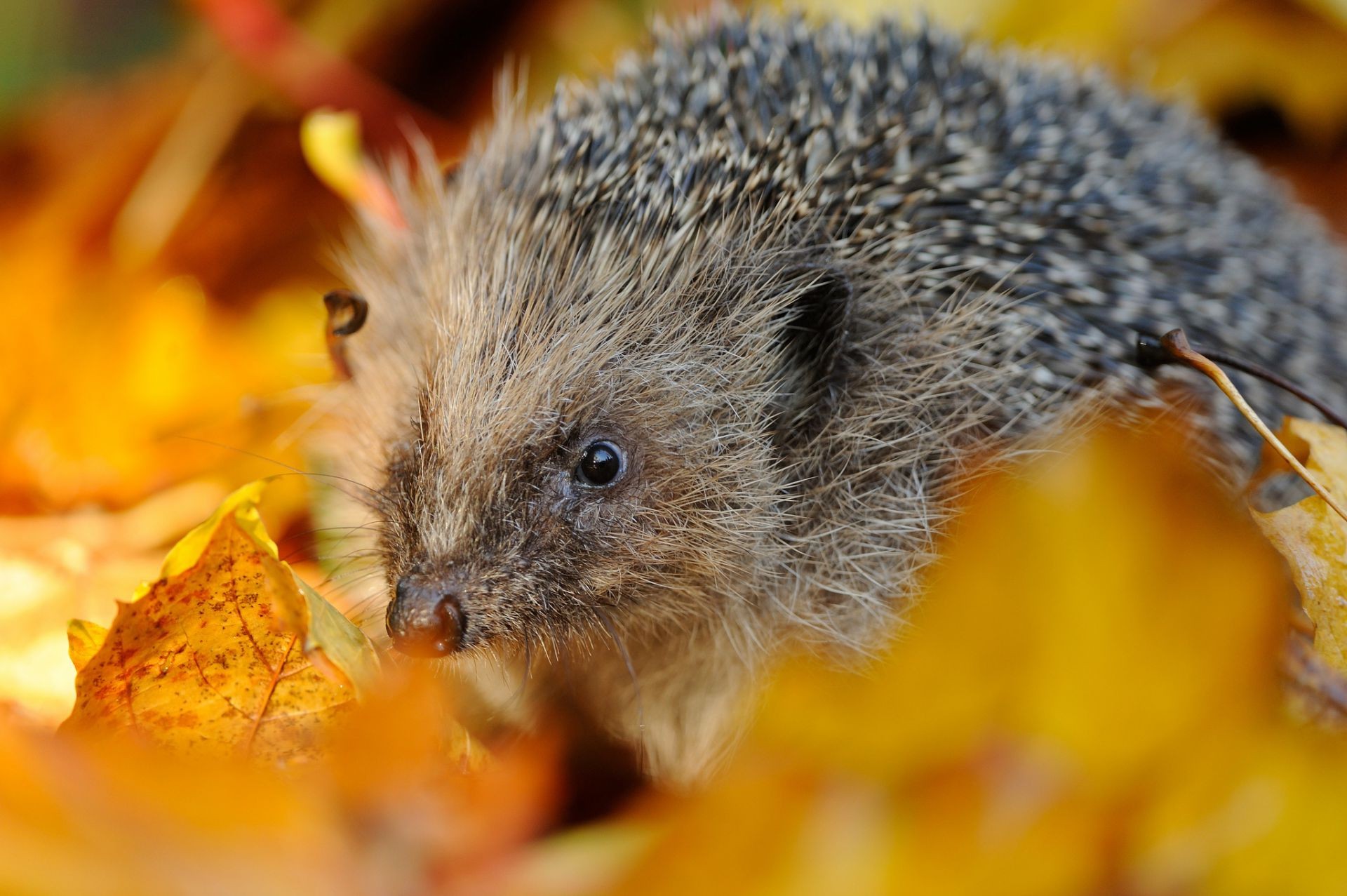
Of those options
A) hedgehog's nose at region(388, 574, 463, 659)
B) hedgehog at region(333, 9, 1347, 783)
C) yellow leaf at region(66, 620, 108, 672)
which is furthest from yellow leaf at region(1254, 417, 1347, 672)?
yellow leaf at region(66, 620, 108, 672)

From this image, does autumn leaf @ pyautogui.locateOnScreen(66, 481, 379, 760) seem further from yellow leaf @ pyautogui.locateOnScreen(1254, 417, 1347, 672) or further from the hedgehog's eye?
yellow leaf @ pyautogui.locateOnScreen(1254, 417, 1347, 672)

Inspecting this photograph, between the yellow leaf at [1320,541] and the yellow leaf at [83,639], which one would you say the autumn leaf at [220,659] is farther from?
the yellow leaf at [1320,541]

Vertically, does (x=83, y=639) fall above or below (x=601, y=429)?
below

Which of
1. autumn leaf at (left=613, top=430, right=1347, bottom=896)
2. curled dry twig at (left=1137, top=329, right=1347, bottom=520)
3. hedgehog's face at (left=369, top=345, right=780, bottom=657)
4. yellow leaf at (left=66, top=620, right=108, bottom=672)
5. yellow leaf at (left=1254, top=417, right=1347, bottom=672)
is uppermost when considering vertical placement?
hedgehog's face at (left=369, top=345, right=780, bottom=657)

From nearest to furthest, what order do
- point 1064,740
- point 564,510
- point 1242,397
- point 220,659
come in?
1. point 1064,740
2. point 220,659
3. point 1242,397
4. point 564,510

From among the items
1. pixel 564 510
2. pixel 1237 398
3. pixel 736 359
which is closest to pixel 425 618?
pixel 564 510

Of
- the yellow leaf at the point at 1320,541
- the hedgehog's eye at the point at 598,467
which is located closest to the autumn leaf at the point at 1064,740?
the yellow leaf at the point at 1320,541

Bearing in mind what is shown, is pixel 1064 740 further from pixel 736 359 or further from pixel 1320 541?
pixel 736 359

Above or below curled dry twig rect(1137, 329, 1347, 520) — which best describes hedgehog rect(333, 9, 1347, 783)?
above
